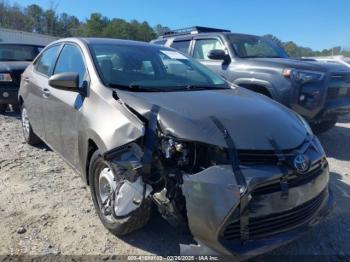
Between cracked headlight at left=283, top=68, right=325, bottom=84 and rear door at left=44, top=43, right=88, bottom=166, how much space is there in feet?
10.7

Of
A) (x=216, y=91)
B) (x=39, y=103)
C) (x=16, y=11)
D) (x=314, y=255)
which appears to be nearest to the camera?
(x=314, y=255)

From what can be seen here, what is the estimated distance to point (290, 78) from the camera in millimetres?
5746

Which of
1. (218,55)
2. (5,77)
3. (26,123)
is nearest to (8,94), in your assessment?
(5,77)

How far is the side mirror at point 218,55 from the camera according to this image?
6.74 metres

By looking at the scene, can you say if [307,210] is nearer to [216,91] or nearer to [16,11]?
[216,91]

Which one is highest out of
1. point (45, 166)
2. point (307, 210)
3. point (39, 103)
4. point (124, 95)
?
point (124, 95)

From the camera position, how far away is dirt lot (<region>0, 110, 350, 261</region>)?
311 centimetres

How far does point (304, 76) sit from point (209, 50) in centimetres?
233

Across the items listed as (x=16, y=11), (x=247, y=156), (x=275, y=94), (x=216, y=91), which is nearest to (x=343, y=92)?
(x=275, y=94)

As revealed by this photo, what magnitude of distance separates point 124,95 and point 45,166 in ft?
7.65

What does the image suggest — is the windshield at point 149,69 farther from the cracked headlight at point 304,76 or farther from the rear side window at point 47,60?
the cracked headlight at point 304,76

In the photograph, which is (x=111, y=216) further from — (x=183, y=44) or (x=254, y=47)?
(x=183, y=44)

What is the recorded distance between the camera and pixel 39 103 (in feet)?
16.0

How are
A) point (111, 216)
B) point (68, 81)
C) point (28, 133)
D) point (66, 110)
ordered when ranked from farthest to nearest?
1. point (28, 133)
2. point (66, 110)
3. point (68, 81)
4. point (111, 216)
